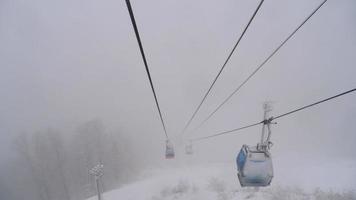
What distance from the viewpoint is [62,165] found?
45812mm

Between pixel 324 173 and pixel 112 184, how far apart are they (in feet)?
136

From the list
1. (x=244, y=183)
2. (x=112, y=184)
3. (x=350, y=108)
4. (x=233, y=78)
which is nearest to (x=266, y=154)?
(x=244, y=183)

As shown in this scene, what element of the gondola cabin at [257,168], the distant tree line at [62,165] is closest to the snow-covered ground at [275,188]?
the gondola cabin at [257,168]

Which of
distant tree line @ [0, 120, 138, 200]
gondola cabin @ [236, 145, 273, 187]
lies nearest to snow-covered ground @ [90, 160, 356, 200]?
gondola cabin @ [236, 145, 273, 187]

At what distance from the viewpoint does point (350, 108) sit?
73.4 metres

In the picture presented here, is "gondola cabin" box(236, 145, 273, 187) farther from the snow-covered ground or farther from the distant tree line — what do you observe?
the distant tree line

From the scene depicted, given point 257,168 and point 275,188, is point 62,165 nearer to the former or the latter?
point 275,188

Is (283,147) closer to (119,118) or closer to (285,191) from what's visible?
(285,191)

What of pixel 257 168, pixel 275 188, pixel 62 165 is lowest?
pixel 275 188

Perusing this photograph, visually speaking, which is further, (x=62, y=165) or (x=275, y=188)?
(x=62, y=165)

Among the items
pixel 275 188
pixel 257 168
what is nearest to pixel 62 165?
pixel 275 188

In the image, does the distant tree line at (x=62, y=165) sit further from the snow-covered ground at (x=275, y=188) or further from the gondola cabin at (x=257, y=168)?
the gondola cabin at (x=257, y=168)

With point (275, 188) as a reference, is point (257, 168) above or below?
above

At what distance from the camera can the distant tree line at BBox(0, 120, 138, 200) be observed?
Answer: 4434 centimetres
